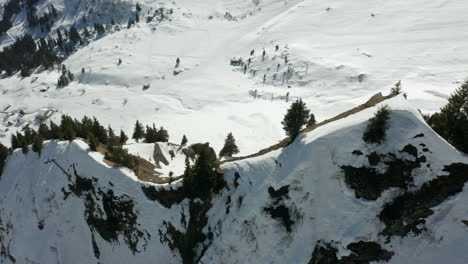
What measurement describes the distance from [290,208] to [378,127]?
12.3m

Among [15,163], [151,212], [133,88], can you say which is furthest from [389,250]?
[133,88]

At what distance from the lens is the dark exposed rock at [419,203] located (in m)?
24.7

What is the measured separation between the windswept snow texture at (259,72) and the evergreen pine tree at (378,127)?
64.1m

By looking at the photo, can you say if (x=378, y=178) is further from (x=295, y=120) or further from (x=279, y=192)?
(x=295, y=120)

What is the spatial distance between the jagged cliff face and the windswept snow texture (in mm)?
55297

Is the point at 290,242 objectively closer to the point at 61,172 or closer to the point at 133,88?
the point at 61,172

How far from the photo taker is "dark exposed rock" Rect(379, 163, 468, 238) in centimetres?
2472

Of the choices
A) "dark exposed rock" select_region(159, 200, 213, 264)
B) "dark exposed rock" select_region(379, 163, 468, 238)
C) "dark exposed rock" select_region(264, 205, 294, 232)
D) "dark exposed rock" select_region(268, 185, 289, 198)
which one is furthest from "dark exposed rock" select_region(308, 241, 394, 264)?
"dark exposed rock" select_region(159, 200, 213, 264)

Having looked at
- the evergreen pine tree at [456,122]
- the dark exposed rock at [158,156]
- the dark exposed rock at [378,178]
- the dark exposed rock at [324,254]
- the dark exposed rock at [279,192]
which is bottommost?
the dark exposed rock at [158,156]

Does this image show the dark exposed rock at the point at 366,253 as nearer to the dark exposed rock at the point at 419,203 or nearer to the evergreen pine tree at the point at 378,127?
the dark exposed rock at the point at 419,203

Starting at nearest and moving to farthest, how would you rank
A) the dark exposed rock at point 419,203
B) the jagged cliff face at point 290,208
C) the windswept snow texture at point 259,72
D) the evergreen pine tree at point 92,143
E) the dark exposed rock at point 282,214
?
the dark exposed rock at point 419,203, the jagged cliff face at point 290,208, the dark exposed rock at point 282,214, the evergreen pine tree at point 92,143, the windswept snow texture at point 259,72

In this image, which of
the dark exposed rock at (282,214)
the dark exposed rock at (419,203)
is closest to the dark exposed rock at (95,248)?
the dark exposed rock at (282,214)

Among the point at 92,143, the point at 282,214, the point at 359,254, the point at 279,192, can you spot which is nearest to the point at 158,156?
the point at 92,143

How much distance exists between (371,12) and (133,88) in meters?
151
